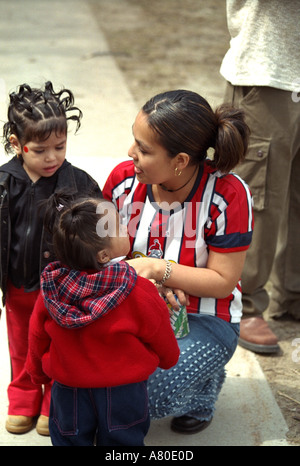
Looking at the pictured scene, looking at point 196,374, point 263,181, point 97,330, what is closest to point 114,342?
point 97,330

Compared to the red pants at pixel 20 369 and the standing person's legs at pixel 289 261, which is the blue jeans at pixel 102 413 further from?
the standing person's legs at pixel 289 261

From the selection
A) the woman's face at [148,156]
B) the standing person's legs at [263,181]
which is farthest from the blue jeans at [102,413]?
the standing person's legs at [263,181]

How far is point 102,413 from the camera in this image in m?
2.32

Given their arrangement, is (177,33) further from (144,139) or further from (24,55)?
(144,139)

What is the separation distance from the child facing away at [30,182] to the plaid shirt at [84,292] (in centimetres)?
41

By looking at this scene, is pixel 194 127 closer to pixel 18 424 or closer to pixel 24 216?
pixel 24 216

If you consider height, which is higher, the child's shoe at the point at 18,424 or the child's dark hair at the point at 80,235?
the child's dark hair at the point at 80,235

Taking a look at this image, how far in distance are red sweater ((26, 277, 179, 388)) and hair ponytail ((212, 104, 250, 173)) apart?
605mm

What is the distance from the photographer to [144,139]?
260 cm

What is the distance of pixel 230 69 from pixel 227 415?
1.56 meters

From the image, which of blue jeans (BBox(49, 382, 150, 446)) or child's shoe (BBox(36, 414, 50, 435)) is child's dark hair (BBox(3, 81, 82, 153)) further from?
child's shoe (BBox(36, 414, 50, 435))

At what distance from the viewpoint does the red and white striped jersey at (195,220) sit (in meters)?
2.67

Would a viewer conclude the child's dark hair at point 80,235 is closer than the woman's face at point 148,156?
Yes
